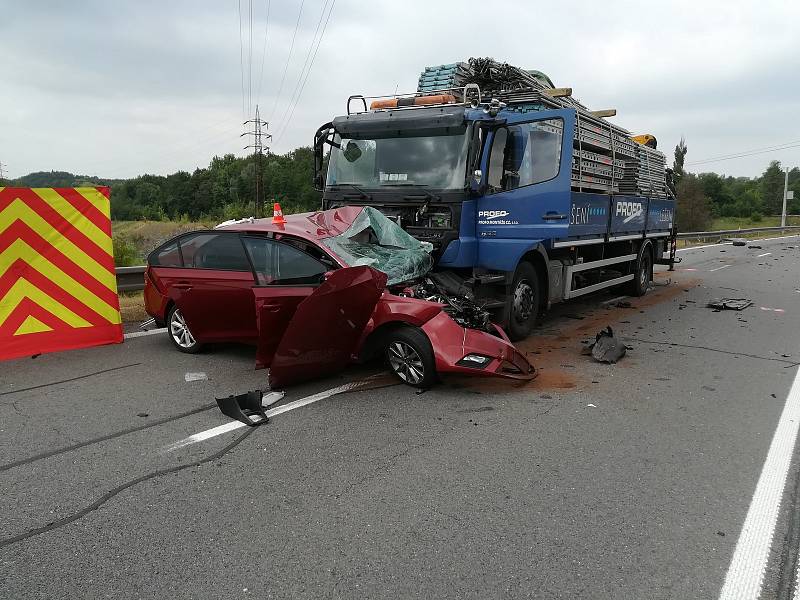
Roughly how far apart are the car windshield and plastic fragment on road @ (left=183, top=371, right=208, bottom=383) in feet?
5.92

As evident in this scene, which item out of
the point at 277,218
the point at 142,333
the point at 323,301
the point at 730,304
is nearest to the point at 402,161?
the point at 277,218

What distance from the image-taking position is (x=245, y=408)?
4.64 m

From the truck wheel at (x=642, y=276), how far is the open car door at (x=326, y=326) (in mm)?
7926

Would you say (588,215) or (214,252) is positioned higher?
(588,215)

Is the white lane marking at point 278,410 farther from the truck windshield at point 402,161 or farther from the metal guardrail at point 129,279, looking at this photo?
Result: the metal guardrail at point 129,279

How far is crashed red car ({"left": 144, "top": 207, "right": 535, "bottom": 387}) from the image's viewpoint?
4.80 m

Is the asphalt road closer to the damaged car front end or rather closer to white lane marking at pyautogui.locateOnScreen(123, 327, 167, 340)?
the damaged car front end

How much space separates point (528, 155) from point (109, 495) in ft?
18.4

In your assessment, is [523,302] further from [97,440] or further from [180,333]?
[97,440]

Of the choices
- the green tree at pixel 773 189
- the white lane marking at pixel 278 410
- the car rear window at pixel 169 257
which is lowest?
the white lane marking at pixel 278 410

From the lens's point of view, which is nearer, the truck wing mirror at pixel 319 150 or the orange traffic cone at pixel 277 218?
the orange traffic cone at pixel 277 218

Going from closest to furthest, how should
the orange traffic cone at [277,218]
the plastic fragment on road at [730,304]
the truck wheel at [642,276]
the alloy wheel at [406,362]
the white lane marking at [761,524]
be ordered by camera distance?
the white lane marking at [761,524]
the alloy wheel at [406,362]
the orange traffic cone at [277,218]
the plastic fragment on road at [730,304]
the truck wheel at [642,276]

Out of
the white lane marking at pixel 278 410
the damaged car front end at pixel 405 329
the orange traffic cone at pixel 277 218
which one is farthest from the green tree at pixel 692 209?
the white lane marking at pixel 278 410

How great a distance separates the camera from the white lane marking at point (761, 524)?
252 cm
